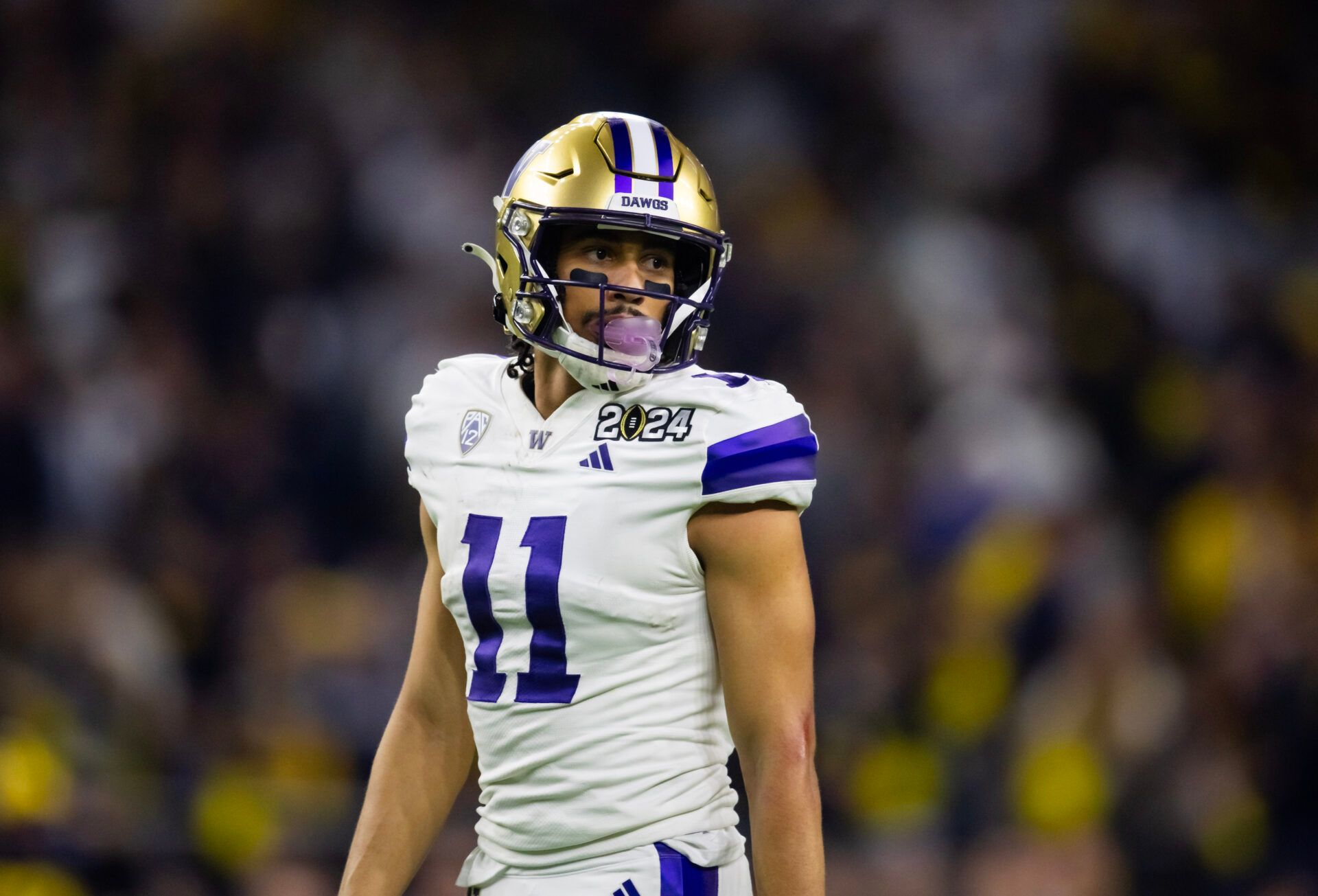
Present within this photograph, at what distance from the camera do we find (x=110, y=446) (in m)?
5.34

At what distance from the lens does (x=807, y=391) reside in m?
5.36

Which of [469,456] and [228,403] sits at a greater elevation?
[228,403]

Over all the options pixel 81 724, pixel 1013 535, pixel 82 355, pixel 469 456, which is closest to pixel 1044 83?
pixel 1013 535

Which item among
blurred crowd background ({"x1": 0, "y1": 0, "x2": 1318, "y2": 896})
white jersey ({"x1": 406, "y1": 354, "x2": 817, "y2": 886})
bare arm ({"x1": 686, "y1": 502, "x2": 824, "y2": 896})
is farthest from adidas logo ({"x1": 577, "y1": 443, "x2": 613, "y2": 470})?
blurred crowd background ({"x1": 0, "y1": 0, "x2": 1318, "y2": 896})

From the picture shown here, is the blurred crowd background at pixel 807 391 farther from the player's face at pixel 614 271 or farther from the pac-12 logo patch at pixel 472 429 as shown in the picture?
the player's face at pixel 614 271

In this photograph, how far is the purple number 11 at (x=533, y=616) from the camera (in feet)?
6.09

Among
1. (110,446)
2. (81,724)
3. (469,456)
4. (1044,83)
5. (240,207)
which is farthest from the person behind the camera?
(1044,83)

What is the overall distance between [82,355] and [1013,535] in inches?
129

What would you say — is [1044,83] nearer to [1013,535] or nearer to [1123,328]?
[1123,328]

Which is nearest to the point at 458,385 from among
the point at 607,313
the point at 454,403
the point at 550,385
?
the point at 454,403

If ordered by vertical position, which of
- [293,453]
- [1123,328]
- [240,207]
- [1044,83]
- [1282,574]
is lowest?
[1282,574]

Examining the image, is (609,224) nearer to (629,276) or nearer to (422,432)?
(629,276)

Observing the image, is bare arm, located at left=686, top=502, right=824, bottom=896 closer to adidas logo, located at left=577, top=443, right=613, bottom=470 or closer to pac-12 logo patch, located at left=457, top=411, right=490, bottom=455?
adidas logo, located at left=577, top=443, right=613, bottom=470

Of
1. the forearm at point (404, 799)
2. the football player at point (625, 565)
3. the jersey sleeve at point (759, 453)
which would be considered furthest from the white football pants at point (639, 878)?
the jersey sleeve at point (759, 453)
